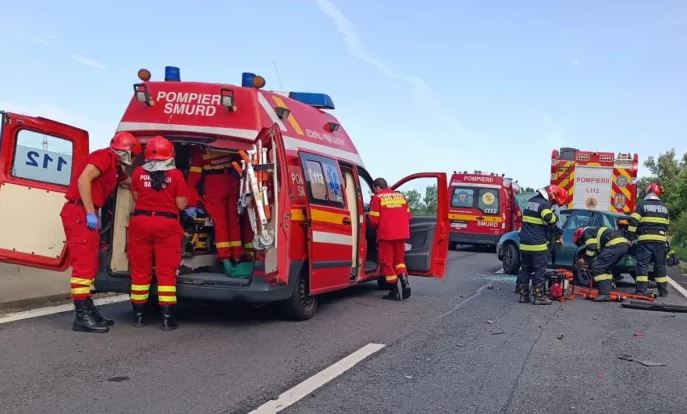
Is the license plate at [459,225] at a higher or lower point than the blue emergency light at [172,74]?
lower

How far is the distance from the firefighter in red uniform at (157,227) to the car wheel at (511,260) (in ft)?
27.5

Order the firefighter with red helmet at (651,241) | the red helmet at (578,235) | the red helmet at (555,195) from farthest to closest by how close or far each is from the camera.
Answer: the red helmet at (578,235) → the firefighter with red helmet at (651,241) → the red helmet at (555,195)

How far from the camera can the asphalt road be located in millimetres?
4371

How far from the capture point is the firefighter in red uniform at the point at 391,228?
29.1ft

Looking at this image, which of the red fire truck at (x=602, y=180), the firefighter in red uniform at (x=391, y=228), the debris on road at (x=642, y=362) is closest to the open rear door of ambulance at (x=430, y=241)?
the firefighter in red uniform at (x=391, y=228)

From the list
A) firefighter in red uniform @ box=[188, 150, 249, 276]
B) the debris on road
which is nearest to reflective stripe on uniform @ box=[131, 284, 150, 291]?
firefighter in red uniform @ box=[188, 150, 249, 276]

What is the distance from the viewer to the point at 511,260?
13.2m

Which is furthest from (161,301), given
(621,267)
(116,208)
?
(621,267)

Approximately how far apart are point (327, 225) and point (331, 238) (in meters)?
0.17

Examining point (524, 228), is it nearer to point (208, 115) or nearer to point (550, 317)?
point (550, 317)

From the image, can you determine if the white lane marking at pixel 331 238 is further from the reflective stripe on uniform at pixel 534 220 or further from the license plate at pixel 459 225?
the license plate at pixel 459 225

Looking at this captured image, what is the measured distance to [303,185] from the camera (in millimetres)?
6785

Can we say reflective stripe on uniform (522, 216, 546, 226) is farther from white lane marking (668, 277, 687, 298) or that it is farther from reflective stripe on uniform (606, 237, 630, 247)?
white lane marking (668, 277, 687, 298)

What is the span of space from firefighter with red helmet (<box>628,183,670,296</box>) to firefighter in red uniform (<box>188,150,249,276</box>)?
626 centimetres
